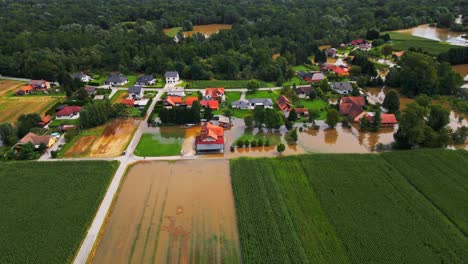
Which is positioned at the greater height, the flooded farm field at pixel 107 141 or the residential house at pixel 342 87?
the residential house at pixel 342 87

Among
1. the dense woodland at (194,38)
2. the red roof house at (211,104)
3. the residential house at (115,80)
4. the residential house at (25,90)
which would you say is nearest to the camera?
the red roof house at (211,104)

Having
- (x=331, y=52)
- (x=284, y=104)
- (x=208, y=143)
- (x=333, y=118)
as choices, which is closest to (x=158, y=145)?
(x=208, y=143)

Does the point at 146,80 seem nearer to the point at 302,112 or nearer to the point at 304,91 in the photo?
the point at 304,91

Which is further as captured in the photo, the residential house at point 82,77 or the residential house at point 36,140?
the residential house at point 82,77

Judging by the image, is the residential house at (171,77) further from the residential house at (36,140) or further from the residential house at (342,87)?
the residential house at (342,87)

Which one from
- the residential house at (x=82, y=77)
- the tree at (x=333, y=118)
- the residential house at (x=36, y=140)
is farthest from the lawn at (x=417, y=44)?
the residential house at (x=36, y=140)

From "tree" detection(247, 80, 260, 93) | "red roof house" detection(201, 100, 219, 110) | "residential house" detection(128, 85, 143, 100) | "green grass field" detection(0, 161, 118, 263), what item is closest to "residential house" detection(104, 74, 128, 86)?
"residential house" detection(128, 85, 143, 100)

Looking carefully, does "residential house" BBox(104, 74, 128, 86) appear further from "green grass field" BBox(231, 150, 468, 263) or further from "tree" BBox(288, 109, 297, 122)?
"green grass field" BBox(231, 150, 468, 263)
